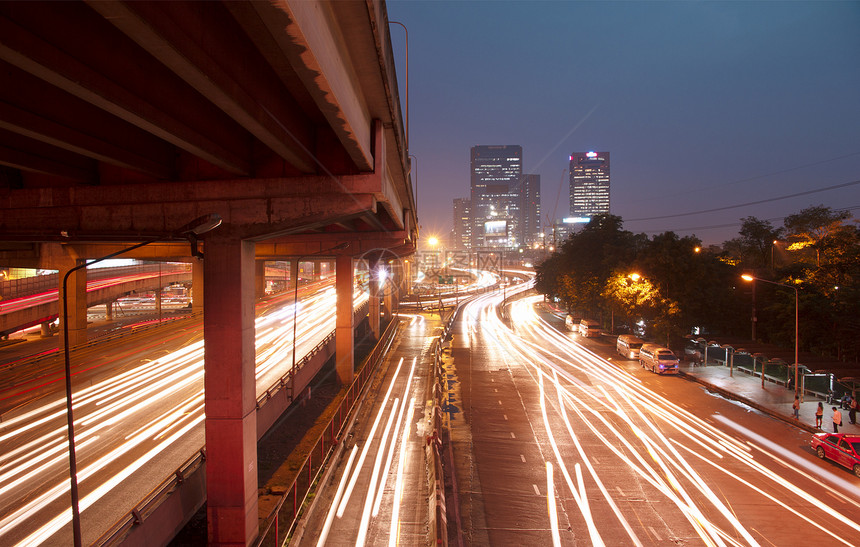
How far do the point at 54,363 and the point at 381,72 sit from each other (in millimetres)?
24986

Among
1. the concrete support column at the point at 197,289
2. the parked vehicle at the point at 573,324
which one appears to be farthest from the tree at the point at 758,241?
the concrete support column at the point at 197,289

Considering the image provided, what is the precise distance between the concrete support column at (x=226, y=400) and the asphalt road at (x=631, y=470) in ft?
17.9

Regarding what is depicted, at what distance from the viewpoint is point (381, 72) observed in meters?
7.21

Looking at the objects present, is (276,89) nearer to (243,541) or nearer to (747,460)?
(243,541)

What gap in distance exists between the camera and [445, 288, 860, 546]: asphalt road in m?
10.6

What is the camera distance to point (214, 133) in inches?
301

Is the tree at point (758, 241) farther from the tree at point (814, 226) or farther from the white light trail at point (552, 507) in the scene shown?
the white light trail at point (552, 507)

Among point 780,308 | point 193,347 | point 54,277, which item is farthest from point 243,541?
point 54,277

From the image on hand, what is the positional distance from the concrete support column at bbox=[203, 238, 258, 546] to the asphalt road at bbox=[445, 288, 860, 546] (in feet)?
17.9

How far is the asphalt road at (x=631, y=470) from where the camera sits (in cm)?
1064

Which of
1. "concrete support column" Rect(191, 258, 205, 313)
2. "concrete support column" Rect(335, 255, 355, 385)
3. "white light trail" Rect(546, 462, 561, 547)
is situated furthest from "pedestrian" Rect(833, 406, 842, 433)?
"concrete support column" Rect(191, 258, 205, 313)

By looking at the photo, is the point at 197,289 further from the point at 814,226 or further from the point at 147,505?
the point at 814,226

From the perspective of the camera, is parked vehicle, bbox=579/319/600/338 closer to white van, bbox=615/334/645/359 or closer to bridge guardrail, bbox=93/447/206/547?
white van, bbox=615/334/645/359

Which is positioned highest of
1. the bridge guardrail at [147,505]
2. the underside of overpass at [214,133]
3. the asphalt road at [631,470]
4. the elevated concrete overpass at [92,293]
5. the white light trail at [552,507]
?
the underside of overpass at [214,133]
